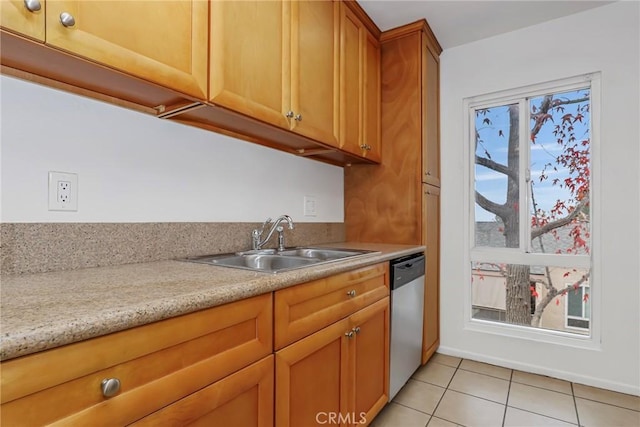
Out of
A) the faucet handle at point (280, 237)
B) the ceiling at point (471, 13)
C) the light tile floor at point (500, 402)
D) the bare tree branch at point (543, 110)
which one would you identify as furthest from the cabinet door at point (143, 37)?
the bare tree branch at point (543, 110)

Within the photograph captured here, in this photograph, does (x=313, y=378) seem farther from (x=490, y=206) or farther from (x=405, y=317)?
(x=490, y=206)

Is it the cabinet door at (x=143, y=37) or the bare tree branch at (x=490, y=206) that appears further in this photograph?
the bare tree branch at (x=490, y=206)

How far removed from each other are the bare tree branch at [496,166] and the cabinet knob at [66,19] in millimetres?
2523

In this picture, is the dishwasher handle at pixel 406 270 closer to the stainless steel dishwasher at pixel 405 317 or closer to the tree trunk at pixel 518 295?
the stainless steel dishwasher at pixel 405 317

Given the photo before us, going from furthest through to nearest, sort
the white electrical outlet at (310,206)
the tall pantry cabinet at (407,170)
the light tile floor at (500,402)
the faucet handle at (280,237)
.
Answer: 1. the tall pantry cabinet at (407,170)
2. the white electrical outlet at (310,206)
3. the faucet handle at (280,237)
4. the light tile floor at (500,402)

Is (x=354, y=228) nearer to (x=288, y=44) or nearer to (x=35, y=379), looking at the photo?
(x=288, y=44)

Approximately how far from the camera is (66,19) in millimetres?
789

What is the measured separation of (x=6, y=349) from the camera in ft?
1.55

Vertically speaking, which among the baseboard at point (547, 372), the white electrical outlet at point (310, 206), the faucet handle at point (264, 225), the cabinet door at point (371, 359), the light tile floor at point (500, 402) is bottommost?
the light tile floor at point (500, 402)

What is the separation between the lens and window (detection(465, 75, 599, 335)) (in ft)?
7.16

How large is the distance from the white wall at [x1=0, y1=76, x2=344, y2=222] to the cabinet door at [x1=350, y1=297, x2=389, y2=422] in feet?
2.51

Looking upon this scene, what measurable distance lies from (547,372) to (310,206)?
74.7 inches

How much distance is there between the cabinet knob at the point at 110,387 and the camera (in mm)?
598

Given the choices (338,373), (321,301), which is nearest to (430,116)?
(321,301)
